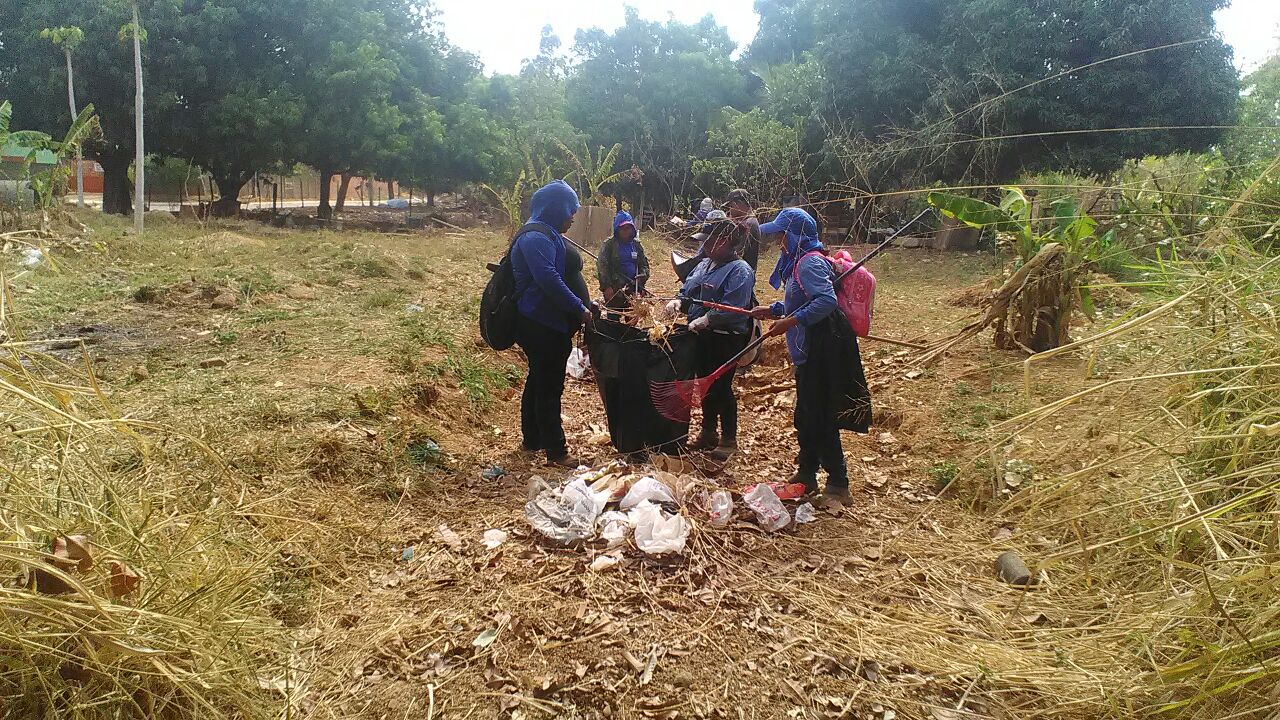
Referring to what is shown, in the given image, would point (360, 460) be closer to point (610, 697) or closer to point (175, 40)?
point (610, 697)

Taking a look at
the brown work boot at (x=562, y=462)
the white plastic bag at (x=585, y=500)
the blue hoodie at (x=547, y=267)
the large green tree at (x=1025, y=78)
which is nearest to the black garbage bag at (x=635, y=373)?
the blue hoodie at (x=547, y=267)

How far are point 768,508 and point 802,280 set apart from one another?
1251 mm

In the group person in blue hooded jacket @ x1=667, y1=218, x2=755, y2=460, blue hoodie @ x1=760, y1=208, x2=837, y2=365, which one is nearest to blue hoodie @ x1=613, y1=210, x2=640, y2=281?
person in blue hooded jacket @ x1=667, y1=218, x2=755, y2=460

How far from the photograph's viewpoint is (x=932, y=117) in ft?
49.1

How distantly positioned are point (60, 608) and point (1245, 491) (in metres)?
3.25

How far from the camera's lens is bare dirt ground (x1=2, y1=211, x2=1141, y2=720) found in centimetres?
251

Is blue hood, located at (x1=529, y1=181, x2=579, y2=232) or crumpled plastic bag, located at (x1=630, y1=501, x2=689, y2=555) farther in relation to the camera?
blue hood, located at (x1=529, y1=181, x2=579, y2=232)

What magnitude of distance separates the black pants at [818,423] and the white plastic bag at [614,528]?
3.87 feet

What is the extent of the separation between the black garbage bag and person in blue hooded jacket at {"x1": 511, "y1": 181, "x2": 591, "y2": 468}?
8.1 inches

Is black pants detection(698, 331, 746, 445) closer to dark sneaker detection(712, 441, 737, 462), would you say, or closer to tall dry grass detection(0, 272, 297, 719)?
dark sneaker detection(712, 441, 737, 462)

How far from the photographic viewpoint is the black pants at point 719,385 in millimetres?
4586

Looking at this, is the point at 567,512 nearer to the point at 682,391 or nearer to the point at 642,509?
the point at 642,509

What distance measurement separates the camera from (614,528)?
350 cm

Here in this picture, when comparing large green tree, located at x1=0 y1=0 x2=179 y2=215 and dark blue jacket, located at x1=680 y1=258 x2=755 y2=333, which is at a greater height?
large green tree, located at x1=0 y1=0 x2=179 y2=215
